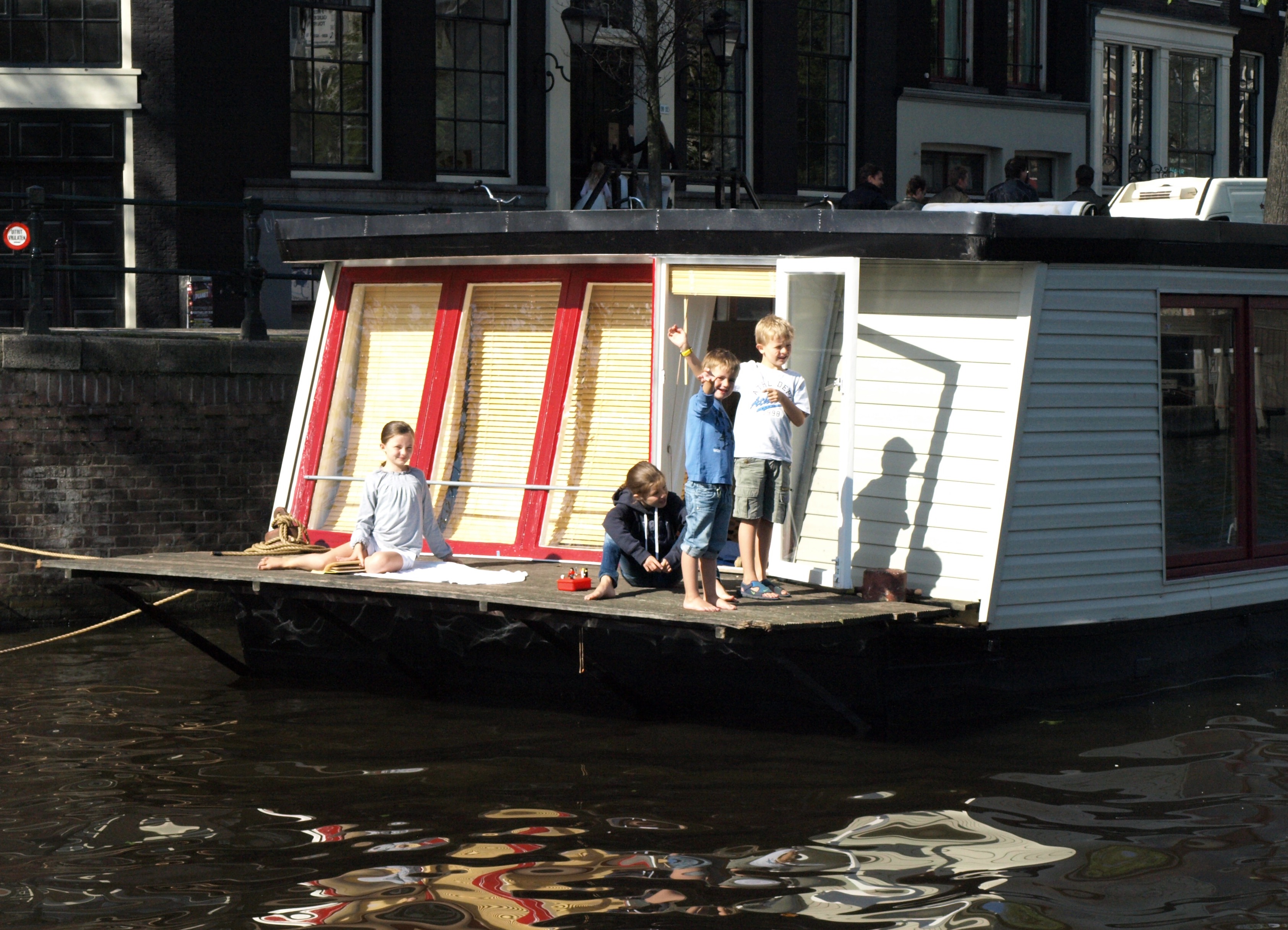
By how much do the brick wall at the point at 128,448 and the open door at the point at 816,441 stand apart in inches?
201

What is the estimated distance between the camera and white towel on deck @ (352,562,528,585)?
28.8 ft

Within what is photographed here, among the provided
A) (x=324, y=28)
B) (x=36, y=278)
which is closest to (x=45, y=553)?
(x=36, y=278)

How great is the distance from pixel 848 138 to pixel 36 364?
14498 mm

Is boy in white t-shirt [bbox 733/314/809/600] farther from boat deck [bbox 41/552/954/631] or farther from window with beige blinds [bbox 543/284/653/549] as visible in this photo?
window with beige blinds [bbox 543/284/653/549]

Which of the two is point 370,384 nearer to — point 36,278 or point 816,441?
point 816,441

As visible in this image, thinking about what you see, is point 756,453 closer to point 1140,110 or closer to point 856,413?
point 856,413

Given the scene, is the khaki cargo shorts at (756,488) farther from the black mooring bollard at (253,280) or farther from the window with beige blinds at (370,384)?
the black mooring bollard at (253,280)

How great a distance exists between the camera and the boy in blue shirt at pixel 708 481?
26.7 feet

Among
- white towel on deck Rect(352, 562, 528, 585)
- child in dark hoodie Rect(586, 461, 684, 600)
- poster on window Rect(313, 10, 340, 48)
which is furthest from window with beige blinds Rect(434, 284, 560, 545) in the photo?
poster on window Rect(313, 10, 340, 48)

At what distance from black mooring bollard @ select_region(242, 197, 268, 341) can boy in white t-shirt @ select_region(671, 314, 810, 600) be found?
17.0ft

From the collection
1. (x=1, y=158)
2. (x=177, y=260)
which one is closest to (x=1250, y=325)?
(x=177, y=260)

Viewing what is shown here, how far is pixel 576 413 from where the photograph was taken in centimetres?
964

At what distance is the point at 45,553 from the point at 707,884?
18.9 feet

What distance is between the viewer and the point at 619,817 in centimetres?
734
